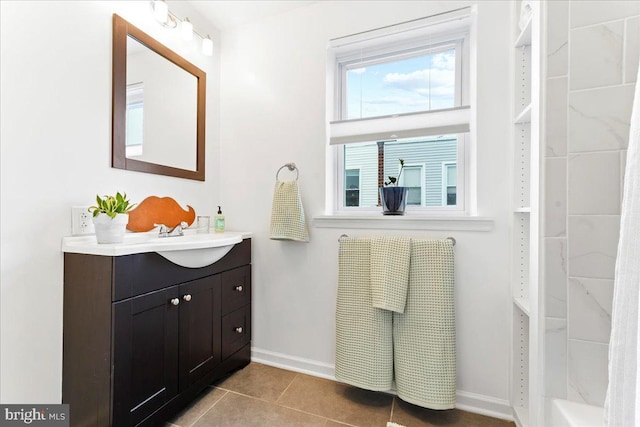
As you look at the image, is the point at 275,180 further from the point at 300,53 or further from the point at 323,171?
the point at 300,53

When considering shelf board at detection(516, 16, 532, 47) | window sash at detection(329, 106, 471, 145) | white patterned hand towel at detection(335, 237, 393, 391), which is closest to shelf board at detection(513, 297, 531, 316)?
white patterned hand towel at detection(335, 237, 393, 391)

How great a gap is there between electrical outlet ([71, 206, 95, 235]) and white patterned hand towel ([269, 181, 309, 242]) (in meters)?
0.88

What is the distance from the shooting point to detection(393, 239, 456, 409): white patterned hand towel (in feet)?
4.43

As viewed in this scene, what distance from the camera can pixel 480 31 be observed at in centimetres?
144

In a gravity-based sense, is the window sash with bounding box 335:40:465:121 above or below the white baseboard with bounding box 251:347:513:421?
above

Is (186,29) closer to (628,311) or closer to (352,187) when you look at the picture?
(352,187)

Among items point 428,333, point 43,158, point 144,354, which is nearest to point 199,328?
point 144,354

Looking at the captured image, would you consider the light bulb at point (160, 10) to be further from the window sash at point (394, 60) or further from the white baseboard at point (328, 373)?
the white baseboard at point (328, 373)

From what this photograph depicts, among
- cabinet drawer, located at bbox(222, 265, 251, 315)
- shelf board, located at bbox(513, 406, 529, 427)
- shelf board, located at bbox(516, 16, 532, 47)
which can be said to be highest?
shelf board, located at bbox(516, 16, 532, 47)

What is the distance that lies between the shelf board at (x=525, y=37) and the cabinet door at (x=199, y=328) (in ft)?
6.16

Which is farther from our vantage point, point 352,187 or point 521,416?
point 352,187

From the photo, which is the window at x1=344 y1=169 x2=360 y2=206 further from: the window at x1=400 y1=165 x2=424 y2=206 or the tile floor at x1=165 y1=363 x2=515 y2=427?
the tile floor at x1=165 y1=363 x2=515 y2=427

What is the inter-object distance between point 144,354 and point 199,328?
300 millimetres

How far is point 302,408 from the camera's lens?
144cm
